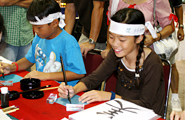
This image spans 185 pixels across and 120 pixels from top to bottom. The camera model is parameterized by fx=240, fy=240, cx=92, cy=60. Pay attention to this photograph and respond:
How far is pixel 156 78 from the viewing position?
1495mm

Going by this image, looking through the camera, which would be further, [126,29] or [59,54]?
[59,54]

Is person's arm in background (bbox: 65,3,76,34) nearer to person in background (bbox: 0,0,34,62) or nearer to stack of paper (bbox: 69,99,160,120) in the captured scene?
person in background (bbox: 0,0,34,62)

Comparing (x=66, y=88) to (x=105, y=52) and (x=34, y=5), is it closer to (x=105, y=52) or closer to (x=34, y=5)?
(x=105, y=52)

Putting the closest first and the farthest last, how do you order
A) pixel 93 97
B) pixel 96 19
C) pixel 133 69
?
pixel 93 97 < pixel 133 69 < pixel 96 19

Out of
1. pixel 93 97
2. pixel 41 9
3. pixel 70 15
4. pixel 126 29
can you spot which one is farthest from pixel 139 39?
pixel 70 15

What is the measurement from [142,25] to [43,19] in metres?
0.73

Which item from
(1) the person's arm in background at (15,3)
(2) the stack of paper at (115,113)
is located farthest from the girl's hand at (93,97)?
(1) the person's arm in background at (15,3)

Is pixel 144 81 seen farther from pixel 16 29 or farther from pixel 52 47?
pixel 16 29

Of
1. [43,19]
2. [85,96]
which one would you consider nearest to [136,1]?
[43,19]

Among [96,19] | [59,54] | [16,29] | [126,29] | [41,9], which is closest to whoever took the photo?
[126,29]

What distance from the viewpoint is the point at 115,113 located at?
110cm

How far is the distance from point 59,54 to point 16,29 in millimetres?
935

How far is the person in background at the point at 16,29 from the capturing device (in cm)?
247

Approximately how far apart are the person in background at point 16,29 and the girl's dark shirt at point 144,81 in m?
1.14
